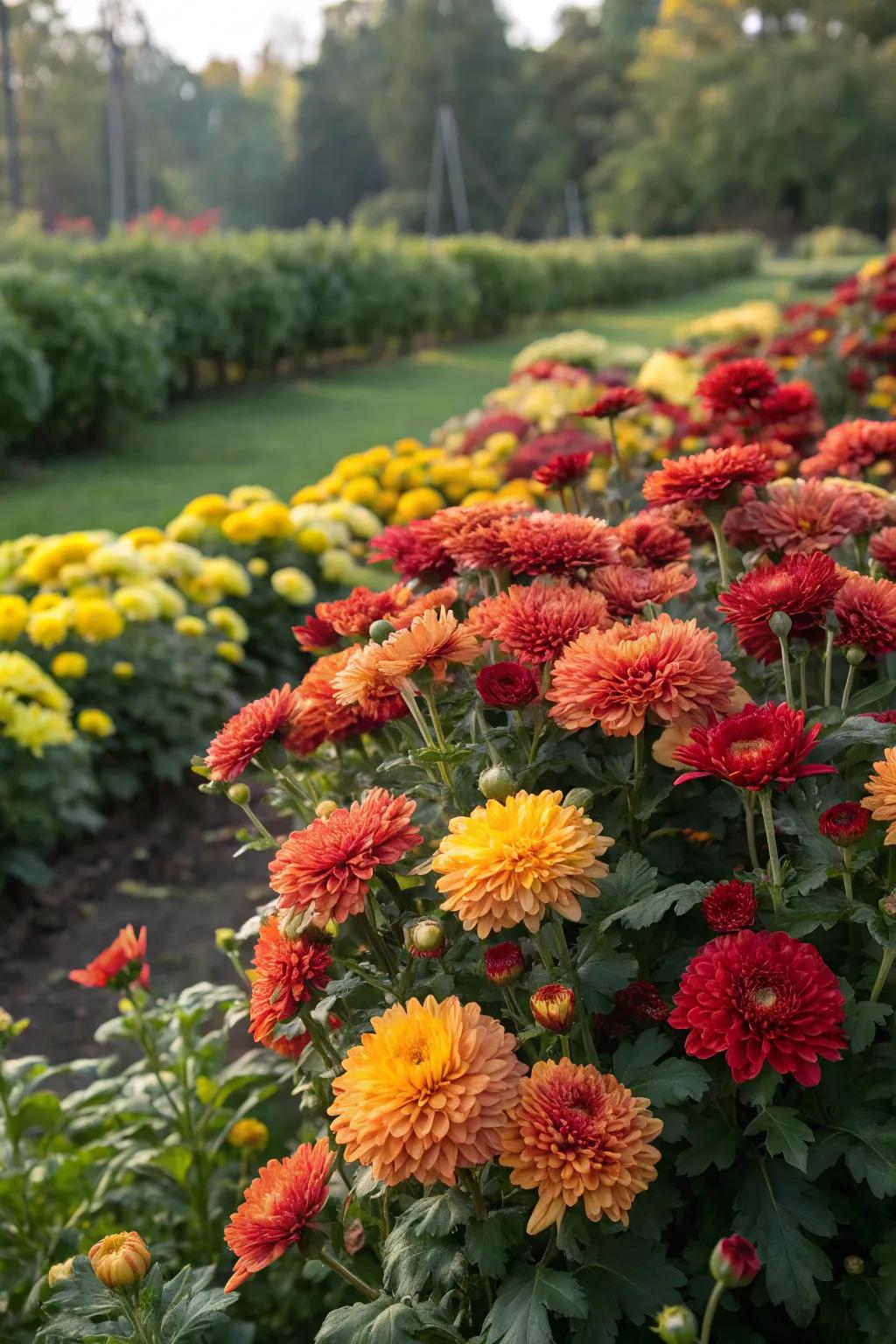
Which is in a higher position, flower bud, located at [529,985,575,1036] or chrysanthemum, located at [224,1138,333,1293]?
flower bud, located at [529,985,575,1036]

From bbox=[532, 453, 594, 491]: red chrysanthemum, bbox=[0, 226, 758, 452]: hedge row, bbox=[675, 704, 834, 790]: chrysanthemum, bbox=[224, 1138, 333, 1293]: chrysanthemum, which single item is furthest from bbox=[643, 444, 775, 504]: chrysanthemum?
bbox=[0, 226, 758, 452]: hedge row

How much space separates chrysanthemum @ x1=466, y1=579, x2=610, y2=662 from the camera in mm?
1317

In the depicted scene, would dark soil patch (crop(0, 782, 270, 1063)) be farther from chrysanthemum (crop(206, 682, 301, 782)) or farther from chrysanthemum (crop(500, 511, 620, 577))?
chrysanthemum (crop(500, 511, 620, 577))

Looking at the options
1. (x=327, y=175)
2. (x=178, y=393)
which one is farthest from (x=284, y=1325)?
(x=327, y=175)

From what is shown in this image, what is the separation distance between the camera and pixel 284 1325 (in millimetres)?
1776

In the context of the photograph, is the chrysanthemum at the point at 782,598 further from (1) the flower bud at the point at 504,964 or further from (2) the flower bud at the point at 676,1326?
(2) the flower bud at the point at 676,1326

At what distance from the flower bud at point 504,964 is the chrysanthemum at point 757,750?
240 mm

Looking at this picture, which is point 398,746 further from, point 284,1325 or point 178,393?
point 178,393

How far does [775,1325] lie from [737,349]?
4.32 m

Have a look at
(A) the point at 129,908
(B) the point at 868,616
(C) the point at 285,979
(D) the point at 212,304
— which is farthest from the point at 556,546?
(D) the point at 212,304

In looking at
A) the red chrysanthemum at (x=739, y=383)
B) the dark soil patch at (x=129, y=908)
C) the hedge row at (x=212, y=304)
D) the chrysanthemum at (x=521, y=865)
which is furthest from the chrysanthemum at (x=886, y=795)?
the hedge row at (x=212, y=304)

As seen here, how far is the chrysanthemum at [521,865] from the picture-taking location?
3.46 ft

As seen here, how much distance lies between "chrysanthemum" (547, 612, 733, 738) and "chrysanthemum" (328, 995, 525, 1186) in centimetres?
33

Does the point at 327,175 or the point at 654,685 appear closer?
the point at 654,685
